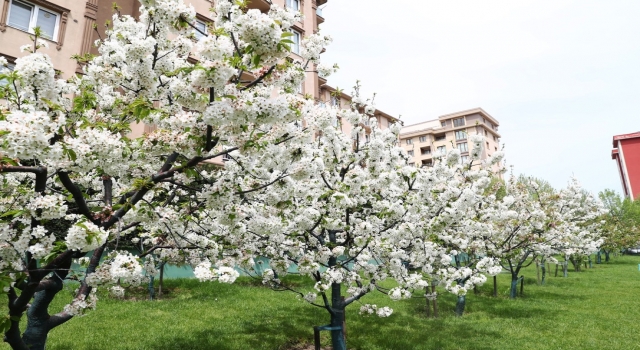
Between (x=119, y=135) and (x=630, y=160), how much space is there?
80508 millimetres

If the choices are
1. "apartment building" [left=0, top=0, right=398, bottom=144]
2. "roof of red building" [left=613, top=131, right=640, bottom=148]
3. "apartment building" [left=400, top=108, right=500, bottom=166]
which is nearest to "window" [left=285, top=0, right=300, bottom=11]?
"apartment building" [left=0, top=0, right=398, bottom=144]

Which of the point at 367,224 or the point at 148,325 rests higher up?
the point at 367,224

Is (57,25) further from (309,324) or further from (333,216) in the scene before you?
(309,324)

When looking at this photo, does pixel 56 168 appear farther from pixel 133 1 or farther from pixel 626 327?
pixel 133 1

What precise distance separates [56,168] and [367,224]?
491cm

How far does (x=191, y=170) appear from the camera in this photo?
13.6ft

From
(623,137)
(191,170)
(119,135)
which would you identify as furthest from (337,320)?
(623,137)

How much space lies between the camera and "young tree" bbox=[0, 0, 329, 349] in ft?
11.1

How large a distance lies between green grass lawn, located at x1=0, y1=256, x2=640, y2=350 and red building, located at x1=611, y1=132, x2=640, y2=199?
60.9m

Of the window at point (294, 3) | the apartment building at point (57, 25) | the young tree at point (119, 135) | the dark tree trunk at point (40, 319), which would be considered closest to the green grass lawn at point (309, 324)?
the dark tree trunk at point (40, 319)

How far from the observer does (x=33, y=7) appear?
14.5 m

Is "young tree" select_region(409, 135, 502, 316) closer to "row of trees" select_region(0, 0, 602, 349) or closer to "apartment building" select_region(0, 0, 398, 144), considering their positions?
"row of trees" select_region(0, 0, 602, 349)

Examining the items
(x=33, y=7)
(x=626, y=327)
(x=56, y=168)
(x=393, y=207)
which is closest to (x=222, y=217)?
(x=56, y=168)

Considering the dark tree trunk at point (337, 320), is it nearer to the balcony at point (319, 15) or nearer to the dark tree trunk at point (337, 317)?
the dark tree trunk at point (337, 317)
